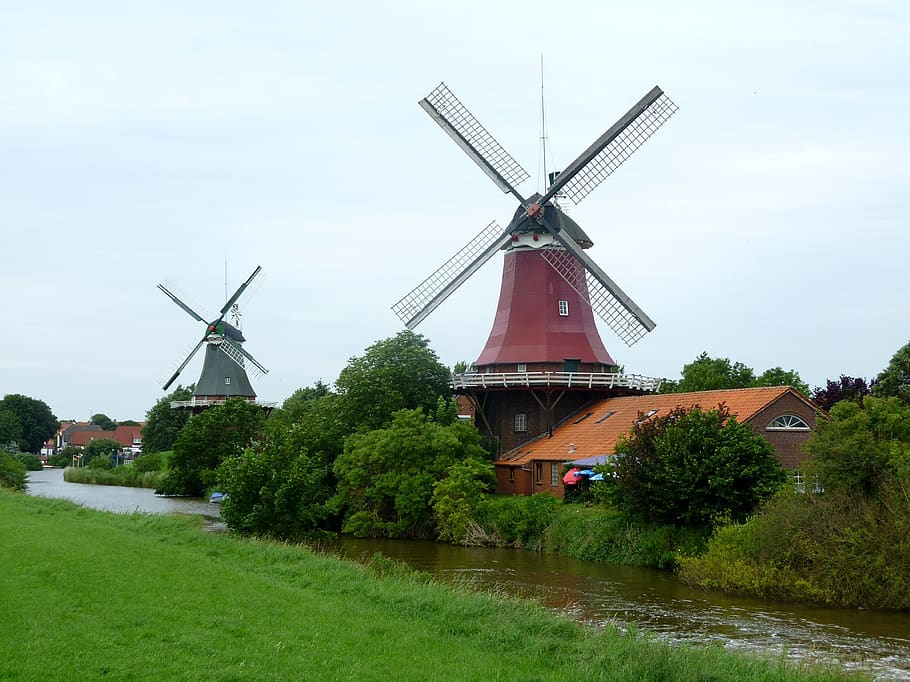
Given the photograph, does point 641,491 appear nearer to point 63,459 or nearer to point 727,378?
point 727,378

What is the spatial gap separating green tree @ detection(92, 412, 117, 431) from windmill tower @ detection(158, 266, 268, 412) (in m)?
91.4

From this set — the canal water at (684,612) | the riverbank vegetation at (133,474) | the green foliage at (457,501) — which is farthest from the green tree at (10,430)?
the canal water at (684,612)

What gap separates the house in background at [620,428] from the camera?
26516 mm

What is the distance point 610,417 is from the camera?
31594 mm

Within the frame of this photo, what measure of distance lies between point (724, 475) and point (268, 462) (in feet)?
35.2

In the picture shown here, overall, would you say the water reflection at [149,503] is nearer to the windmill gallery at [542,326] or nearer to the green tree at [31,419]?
the windmill gallery at [542,326]

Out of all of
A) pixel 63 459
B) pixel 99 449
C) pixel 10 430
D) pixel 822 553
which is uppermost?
pixel 10 430

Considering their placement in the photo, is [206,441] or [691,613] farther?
[206,441]

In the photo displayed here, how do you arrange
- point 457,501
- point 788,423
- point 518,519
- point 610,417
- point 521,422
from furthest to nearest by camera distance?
point 521,422 → point 610,417 → point 457,501 → point 518,519 → point 788,423

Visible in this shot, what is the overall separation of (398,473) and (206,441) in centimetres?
2066

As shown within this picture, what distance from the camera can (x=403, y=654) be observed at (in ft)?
35.3

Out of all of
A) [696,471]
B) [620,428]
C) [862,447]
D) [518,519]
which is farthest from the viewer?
[620,428]

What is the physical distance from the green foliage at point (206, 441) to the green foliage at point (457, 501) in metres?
20.6

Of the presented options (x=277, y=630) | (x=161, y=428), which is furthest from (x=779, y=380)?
(x=161, y=428)
